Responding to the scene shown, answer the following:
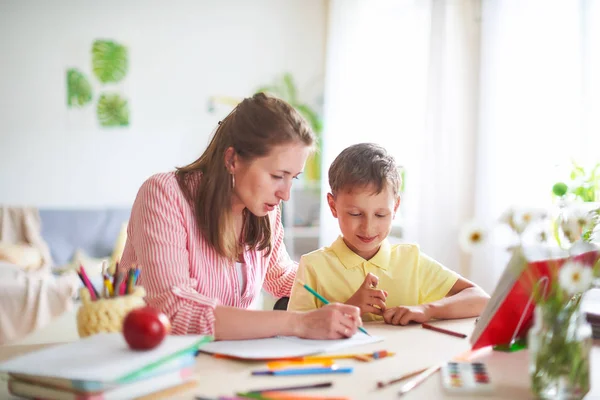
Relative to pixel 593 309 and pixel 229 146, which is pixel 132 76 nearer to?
pixel 229 146

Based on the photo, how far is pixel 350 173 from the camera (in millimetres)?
1556

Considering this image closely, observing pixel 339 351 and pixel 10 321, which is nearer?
pixel 339 351

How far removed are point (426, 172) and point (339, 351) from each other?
3131 mm

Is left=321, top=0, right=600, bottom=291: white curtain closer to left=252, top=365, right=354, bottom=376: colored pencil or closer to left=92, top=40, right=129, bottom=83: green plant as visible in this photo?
left=92, top=40, right=129, bottom=83: green plant

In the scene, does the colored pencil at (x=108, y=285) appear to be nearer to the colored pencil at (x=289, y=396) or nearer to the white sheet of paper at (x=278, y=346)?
the white sheet of paper at (x=278, y=346)

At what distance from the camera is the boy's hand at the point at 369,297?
1.40m

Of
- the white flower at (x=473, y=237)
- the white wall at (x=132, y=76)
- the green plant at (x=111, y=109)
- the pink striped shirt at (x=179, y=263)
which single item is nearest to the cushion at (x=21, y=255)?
the white wall at (x=132, y=76)

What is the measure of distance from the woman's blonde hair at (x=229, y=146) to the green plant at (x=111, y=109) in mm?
3248

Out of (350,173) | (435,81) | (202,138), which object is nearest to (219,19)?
(202,138)

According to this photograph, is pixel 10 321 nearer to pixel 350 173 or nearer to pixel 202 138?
pixel 202 138

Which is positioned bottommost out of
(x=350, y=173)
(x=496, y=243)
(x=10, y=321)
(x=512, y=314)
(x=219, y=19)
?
(x=10, y=321)

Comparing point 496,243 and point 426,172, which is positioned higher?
point 426,172

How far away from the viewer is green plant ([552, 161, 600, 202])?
316 centimetres

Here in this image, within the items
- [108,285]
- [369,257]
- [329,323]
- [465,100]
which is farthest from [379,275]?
[465,100]
